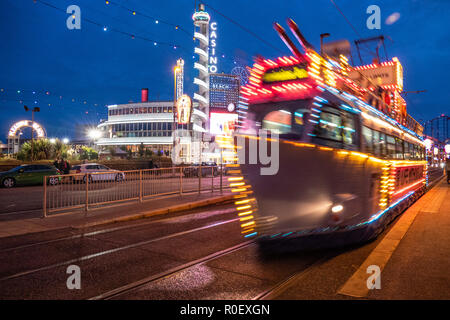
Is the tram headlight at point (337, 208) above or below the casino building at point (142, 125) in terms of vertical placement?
below

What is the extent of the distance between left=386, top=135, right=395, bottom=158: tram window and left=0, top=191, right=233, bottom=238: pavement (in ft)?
22.3

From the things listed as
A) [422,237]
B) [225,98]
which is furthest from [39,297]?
[225,98]

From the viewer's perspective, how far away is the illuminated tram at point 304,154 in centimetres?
504

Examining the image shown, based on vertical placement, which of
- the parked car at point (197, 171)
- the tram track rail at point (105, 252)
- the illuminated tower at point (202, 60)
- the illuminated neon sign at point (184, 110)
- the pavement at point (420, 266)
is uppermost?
the illuminated tower at point (202, 60)

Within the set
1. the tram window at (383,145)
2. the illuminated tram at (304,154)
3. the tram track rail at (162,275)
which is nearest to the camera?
the tram track rail at (162,275)

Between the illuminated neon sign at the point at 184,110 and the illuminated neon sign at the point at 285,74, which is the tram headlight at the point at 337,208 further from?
the illuminated neon sign at the point at 184,110

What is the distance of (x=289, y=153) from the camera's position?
494 centimetres

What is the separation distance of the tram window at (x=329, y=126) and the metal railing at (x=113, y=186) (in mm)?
A: 7747

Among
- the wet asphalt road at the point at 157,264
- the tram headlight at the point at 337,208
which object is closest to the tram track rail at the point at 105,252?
the wet asphalt road at the point at 157,264

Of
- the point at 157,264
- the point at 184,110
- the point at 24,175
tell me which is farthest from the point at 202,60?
the point at 157,264

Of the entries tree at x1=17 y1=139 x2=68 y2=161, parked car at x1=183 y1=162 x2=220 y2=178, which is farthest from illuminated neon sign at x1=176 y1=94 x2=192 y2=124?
parked car at x1=183 y1=162 x2=220 y2=178

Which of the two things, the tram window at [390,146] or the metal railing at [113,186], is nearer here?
the tram window at [390,146]

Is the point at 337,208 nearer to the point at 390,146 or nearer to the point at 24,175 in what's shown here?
the point at 390,146

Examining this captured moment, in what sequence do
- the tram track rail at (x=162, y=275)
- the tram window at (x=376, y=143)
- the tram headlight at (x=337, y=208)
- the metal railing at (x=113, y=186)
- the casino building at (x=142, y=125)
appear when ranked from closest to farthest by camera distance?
the tram track rail at (x=162, y=275), the tram headlight at (x=337, y=208), the tram window at (x=376, y=143), the metal railing at (x=113, y=186), the casino building at (x=142, y=125)
